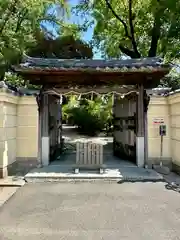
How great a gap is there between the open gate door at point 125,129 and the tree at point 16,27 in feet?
17.2

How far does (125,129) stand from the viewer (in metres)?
11.1

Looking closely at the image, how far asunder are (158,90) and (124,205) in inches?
208

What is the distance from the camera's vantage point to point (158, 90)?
384 inches

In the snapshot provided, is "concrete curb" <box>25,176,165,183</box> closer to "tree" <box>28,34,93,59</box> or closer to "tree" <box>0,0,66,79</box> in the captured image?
"tree" <box>0,0,66,79</box>

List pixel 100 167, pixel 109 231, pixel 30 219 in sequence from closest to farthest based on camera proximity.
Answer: pixel 109 231, pixel 30 219, pixel 100 167

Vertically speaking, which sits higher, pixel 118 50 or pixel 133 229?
pixel 118 50

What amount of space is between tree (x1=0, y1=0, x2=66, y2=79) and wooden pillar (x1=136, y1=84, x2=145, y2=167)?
250 inches

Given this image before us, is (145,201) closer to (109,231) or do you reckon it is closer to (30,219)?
(109,231)

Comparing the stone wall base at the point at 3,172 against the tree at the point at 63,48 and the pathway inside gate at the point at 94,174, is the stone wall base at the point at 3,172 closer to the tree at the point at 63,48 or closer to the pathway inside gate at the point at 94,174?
the pathway inside gate at the point at 94,174

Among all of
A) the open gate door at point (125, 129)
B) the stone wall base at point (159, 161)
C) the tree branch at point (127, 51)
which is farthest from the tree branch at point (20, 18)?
the stone wall base at point (159, 161)

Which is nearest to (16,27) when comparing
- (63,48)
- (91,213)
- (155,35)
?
(63,48)

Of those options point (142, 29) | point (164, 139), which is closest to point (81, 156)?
point (164, 139)

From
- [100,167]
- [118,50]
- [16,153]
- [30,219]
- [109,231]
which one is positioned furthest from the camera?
[118,50]

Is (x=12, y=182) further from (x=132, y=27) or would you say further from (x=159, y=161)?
(x=132, y=27)
